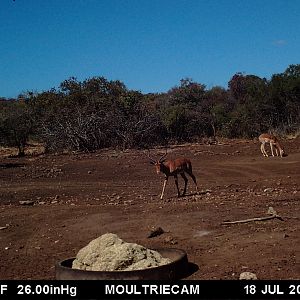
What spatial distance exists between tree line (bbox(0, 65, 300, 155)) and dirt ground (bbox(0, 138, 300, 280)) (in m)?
9.37

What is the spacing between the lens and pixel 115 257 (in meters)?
6.86

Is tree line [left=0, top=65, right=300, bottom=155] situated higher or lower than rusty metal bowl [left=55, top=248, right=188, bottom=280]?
higher

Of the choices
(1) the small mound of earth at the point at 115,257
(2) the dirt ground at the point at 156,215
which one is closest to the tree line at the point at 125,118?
(2) the dirt ground at the point at 156,215

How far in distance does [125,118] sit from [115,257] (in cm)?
2575

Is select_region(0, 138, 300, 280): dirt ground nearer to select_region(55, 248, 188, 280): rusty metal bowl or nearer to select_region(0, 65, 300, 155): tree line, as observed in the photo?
select_region(55, 248, 188, 280): rusty metal bowl

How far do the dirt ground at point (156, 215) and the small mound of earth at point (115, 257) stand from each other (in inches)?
21.3

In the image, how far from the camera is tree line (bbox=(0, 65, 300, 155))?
3105 cm

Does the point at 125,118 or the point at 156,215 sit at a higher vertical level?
the point at 125,118

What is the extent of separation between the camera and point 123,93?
112 feet

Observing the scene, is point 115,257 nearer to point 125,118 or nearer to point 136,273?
point 136,273

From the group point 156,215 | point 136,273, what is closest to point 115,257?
point 136,273

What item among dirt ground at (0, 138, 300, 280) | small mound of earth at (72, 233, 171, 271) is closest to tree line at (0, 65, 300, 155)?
dirt ground at (0, 138, 300, 280)

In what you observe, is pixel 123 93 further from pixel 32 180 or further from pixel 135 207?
pixel 135 207
